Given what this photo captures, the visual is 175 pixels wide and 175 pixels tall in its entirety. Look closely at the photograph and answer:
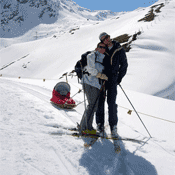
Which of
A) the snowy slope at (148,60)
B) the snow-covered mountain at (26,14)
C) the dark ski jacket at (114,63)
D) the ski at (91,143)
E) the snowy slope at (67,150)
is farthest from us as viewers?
the snow-covered mountain at (26,14)

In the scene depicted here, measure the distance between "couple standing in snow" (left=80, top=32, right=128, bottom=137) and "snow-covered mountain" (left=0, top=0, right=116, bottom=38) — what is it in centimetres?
12247

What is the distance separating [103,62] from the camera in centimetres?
286

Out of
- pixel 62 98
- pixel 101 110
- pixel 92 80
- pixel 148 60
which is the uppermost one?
pixel 148 60

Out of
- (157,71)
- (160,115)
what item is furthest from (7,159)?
(157,71)

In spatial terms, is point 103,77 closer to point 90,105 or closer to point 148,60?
point 90,105

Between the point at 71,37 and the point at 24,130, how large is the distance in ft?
139

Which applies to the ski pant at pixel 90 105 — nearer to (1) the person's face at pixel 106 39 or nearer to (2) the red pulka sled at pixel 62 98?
(1) the person's face at pixel 106 39

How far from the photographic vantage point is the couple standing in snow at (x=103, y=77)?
281 centimetres

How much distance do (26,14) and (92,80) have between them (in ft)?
527

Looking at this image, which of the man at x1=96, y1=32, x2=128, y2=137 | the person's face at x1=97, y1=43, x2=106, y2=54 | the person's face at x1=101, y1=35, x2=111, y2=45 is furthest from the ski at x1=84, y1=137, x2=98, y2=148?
the person's face at x1=101, y1=35, x2=111, y2=45

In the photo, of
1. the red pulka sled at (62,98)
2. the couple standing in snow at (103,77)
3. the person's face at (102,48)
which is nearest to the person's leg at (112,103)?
the couple standing in snow at (103,77)

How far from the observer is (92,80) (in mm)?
2994

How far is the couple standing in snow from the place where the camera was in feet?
9.21

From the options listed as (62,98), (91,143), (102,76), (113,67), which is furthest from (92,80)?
(62,98)
